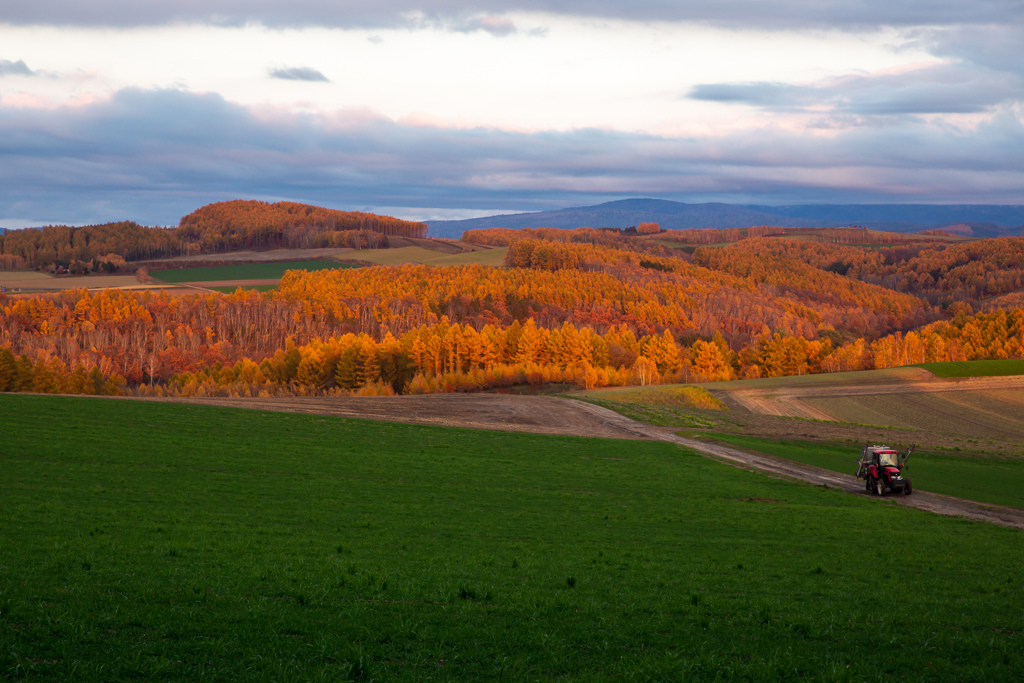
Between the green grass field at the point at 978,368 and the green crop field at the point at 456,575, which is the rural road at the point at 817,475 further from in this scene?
the green grass field at the point at 978,368

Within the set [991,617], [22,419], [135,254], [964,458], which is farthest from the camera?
[135,254]

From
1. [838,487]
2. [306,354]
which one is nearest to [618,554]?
[838,487]

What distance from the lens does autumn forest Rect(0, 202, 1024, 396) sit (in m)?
94.2

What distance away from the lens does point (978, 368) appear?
90312mm

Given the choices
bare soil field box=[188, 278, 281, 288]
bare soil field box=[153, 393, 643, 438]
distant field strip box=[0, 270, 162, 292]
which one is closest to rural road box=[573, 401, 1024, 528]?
bare soil field box=[153, 393, 643, 438]

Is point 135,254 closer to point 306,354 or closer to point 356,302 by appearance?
point 356,302

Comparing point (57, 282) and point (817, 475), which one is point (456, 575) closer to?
point (817, 475)

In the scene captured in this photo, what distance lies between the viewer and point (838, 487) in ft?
111

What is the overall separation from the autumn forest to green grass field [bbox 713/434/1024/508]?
159ft

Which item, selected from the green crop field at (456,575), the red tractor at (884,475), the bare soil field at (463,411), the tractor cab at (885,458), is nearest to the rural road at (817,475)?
the red tractor at (884,475)

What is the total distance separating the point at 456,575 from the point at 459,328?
297ft

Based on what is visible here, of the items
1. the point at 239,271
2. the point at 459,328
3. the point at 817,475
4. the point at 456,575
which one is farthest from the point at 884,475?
the point at 239,271

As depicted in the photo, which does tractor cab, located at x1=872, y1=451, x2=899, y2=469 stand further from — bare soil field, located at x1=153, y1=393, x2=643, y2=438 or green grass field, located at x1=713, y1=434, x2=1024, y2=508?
bare soil field, located at x1=153, y1=393, x2=643, y2=438

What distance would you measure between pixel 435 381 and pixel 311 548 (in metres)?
74.7
